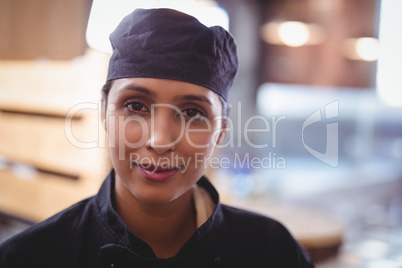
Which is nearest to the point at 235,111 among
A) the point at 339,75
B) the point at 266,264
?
the point at 339,75

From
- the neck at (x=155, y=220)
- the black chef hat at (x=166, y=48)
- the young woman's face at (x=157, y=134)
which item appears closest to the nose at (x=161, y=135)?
the young woman's face at (x=157, y=134)

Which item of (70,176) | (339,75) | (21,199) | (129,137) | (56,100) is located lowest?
(21,199)

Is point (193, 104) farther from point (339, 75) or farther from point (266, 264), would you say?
point (339, 75)

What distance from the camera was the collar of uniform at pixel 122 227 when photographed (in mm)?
978

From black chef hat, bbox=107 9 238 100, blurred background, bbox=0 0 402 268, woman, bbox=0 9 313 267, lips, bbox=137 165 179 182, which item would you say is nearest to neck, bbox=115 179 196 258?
woman, bbox=0 9 313 267

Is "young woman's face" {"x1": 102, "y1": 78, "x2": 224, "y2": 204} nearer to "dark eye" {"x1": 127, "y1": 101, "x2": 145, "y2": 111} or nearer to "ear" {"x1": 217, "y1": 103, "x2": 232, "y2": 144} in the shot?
"dark eye" {"x1": 127, "y1": 101, "x2": 145, "y2": 111}

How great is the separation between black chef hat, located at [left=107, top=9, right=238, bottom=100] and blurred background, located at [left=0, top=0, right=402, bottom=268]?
61 mm

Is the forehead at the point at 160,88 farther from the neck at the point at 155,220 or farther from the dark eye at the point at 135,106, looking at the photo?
the neck at the point at 155,220

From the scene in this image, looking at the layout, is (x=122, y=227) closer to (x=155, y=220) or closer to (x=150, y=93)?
(x=155, y=220)

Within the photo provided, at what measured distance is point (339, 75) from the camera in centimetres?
567

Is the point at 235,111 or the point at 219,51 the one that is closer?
the point at 219,51

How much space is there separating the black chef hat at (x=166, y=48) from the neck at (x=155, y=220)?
34cm

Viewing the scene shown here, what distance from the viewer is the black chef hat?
0.95 m

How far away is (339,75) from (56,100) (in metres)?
4.57
